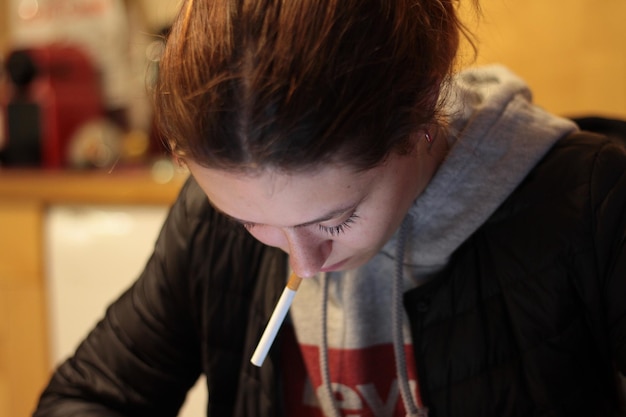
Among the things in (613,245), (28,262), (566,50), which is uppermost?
(566,50)

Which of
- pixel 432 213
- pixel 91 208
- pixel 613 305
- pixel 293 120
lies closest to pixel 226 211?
pixel 293 120

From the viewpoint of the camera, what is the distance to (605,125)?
0.87 m

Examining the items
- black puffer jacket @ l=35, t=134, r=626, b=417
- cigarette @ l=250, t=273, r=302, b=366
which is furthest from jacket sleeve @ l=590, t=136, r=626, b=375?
cigarette @ l=250, t=273, r=302, b=366

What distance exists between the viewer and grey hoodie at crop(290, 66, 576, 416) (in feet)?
2.57

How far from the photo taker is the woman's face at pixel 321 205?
0.60 m

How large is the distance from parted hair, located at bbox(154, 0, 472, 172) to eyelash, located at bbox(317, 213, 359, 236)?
0.06 metres

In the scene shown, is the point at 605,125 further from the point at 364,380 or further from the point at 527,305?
the point at 364,380

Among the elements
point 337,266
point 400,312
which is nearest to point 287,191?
point 337,266

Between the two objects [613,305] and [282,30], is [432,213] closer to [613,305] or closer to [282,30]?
[613,305]

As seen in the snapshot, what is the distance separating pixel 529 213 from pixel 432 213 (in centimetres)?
10

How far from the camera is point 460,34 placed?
69cm

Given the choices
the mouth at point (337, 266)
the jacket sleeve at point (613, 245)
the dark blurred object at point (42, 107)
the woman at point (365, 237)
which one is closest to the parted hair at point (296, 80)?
the woman at point (365, 237)

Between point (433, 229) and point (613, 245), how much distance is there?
18 cm

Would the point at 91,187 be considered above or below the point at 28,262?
above
